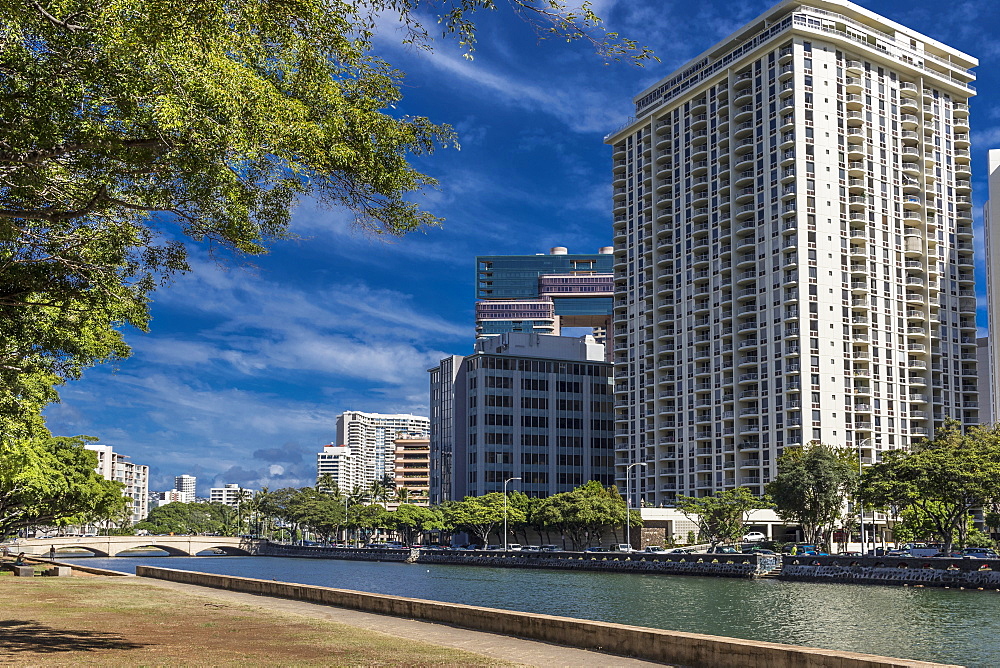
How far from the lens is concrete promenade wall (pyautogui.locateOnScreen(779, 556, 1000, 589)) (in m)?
66.9

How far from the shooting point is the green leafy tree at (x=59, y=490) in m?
53.7

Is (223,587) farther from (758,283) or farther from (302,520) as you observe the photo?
(302,520)

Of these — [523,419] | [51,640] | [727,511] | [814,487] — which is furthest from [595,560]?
[51,640]

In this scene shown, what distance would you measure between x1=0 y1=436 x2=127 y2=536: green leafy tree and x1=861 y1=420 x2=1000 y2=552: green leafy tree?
60.8 m

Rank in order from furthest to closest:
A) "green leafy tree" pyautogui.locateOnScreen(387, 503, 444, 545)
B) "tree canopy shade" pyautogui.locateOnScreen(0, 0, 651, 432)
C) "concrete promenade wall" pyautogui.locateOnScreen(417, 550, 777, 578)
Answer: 1. "green leafy tree" pyautogui.locateOnScreen(387, 503, 444, 545)
2. "concrete promenade wall" pyautogui.locateOnScreen(417, 550, 777, 578)
3. "tree canopy shade" pyautogui.locateOnScreen(0, 0, 651, 432)

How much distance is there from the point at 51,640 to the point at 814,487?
271ft

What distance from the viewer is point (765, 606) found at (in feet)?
188

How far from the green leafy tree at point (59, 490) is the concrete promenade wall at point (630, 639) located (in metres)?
25.8

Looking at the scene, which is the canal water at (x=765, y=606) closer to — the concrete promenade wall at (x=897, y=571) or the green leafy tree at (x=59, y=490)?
the concrete promenade wall at (x=897, y=571)

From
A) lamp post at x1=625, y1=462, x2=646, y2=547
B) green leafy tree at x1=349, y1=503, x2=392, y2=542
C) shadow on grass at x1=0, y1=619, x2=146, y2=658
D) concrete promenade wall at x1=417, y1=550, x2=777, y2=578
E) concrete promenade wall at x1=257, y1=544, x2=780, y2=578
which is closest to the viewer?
shadow on grass at x1=0, y1=619, x2=146, y2=658

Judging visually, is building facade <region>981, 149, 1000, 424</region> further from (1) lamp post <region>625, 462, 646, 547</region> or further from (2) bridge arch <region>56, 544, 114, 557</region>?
(2) bridge arch <region>56, 544, 114, 557</region>

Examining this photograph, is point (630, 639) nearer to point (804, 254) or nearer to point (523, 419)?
point (804, 254)

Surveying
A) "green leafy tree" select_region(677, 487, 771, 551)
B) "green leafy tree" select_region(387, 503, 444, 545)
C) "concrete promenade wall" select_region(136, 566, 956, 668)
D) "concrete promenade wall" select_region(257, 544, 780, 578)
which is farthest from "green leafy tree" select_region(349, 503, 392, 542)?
"concrete promenade wall" select_region(136, 566, 956, 668)

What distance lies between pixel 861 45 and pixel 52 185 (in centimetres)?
13333
